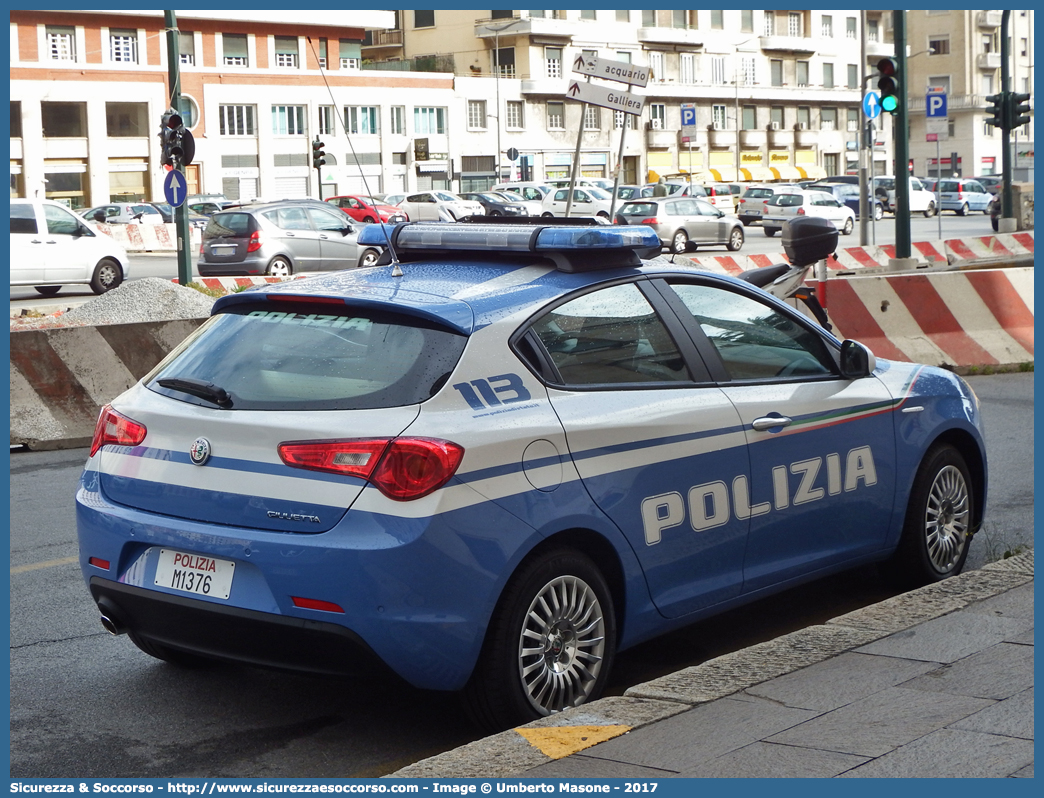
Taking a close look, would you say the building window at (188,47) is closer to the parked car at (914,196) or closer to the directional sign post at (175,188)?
the parked car at (914,196)

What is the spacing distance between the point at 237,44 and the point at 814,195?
36.7 metres

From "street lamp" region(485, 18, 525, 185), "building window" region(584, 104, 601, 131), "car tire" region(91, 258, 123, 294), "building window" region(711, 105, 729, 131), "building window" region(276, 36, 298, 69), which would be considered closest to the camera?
"car tire" region(91, 258, 123, 294)

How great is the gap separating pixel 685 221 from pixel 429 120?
144ft

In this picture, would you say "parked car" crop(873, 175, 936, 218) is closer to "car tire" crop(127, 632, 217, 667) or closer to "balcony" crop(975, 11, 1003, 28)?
"balcony" crop(975, 11, 1003, 28)

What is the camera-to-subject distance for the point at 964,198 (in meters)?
65.1

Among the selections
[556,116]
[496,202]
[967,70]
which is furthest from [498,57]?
[967,70]

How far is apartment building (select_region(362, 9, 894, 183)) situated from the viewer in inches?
3371

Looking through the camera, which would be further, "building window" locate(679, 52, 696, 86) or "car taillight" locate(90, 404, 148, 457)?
"building window" locate(679, 52, 696, 86)

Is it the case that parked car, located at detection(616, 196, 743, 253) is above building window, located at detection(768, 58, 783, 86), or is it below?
below

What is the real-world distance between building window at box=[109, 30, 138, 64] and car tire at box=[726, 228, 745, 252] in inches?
1599

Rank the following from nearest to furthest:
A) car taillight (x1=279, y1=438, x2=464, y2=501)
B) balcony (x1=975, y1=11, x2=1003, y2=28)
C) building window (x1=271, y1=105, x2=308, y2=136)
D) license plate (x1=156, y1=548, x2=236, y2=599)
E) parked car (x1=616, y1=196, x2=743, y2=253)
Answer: car taillight (x1=279, y1=438, x2=464, y2=501) → license plate (x1=156, y1=548, x2=236, y2=599) → parked car (x1=616, y1=196, x2=743, y2=253) → building window (x1=271, y1=105, x2=308, y2=136) → balcony (x1=975, y1=11, x2=1003, y2=28)

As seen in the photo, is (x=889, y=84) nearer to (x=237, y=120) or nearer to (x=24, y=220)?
(x=24, y=220)

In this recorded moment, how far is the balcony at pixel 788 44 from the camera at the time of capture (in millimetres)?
98250

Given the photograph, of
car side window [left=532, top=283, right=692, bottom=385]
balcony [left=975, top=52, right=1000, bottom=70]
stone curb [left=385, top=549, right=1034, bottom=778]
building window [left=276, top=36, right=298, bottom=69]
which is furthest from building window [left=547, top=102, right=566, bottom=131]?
car side window [left=532, top=283, right=692, bottom=385]
